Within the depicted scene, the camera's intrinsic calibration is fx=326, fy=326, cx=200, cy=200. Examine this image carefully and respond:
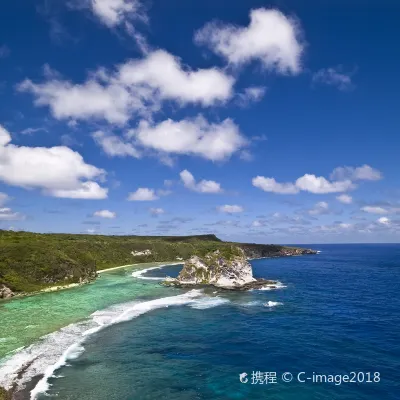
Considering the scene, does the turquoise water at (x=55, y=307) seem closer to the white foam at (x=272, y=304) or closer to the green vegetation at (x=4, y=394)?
the green vegetation at (x=4, y=394)

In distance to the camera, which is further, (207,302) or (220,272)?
(220,272)

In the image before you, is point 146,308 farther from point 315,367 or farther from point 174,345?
point 315,367

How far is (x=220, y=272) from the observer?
115188 millimetres

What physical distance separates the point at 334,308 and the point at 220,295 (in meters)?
32.7

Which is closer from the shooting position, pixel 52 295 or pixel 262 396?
pixel 262 396

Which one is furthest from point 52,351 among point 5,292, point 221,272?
point 221,272

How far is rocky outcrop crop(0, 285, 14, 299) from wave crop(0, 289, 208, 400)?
1431 inches

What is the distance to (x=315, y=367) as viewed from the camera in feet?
150

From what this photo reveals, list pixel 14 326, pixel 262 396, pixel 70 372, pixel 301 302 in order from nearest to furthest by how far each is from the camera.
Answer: pixel 262 396, pixel 70 372, pixel 14 326, pixel 301 302

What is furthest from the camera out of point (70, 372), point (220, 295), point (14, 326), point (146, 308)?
point (220, 295)

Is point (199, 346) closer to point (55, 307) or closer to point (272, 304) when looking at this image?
point (272, 304)

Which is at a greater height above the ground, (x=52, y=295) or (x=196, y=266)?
(x=196, y=266)

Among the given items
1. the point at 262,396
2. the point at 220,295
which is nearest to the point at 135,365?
the point at 262,396

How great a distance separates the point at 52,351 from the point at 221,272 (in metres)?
71.0
